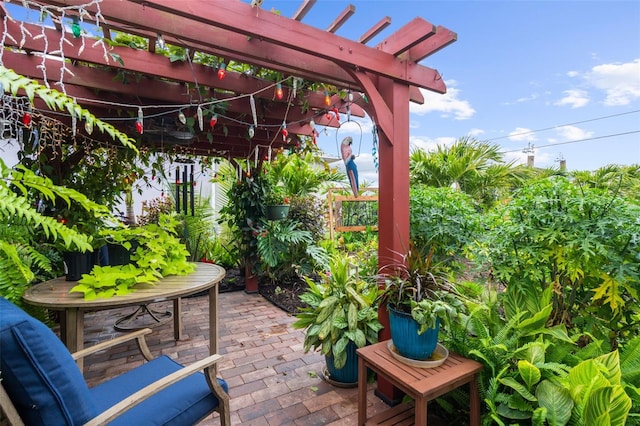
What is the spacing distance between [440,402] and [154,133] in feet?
9.78

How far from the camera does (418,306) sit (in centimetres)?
144

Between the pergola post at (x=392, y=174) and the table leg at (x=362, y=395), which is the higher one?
the pergola post at (x=392, y=174)

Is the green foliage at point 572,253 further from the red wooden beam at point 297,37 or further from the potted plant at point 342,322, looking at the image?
the red wooden beam at point 297,37

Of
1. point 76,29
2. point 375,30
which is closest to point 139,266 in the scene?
point 76,29

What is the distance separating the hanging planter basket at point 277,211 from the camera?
Answer: 403 centimetres

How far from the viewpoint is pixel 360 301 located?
2125mm

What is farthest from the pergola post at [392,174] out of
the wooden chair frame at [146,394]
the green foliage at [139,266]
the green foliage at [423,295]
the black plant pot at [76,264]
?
the black plant pot at [76,264]

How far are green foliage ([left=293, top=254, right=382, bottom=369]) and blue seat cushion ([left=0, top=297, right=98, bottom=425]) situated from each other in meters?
1.35

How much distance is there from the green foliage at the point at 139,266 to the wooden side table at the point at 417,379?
1.49m

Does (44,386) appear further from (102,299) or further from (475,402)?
(475,402)

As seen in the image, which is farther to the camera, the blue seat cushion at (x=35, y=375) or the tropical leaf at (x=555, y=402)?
the tropical leaf at (x=555, y=402)

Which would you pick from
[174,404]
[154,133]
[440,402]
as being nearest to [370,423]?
[440,402]

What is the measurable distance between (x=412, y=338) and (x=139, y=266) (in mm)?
1844

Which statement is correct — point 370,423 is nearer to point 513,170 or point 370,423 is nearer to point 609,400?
point 609,400
